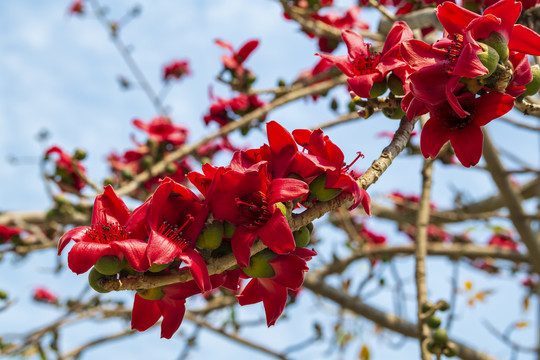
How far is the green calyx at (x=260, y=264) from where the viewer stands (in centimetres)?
85

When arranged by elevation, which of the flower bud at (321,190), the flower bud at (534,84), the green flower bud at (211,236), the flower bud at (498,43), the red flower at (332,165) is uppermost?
the flower bud at (534,84)

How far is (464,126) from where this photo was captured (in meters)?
0.94

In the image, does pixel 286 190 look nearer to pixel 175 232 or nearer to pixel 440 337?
pixel 175 232

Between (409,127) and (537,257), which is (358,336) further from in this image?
(409,127)

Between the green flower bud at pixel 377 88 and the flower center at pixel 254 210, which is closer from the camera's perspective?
the flower center at pixel 254 210

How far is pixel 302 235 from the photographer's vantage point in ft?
2.83

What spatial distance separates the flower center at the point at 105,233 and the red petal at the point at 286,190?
0.24 metres

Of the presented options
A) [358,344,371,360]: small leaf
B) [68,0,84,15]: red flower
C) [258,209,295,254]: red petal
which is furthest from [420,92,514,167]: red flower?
[68,0,84,15]: red flower

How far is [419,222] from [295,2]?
1140 mm

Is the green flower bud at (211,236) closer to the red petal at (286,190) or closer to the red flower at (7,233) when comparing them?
the red petal at (286,190)

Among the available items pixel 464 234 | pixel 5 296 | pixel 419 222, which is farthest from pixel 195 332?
pixel 464 234

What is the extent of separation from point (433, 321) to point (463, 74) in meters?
0.79

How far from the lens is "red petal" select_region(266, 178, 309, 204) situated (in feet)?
2.52

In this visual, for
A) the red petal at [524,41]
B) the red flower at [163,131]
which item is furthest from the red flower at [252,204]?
the red flower at [163,131]
